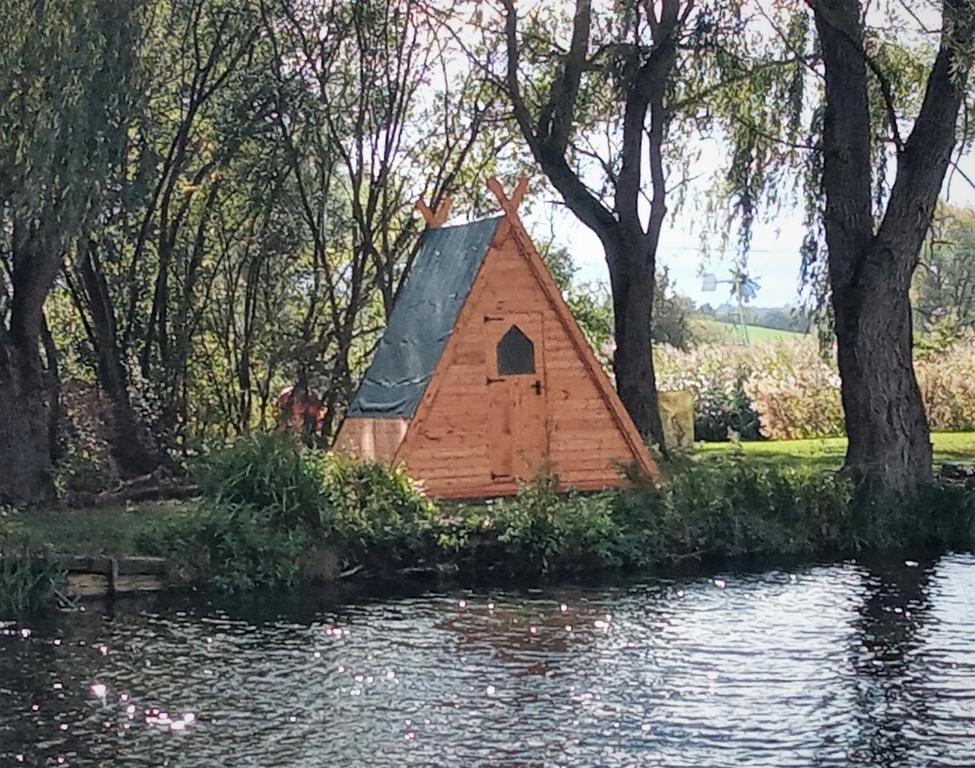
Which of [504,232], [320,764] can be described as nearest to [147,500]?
[504,232]

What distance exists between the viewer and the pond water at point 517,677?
8727mm

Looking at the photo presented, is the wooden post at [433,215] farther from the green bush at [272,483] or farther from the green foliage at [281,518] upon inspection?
the green bush at [272,483]

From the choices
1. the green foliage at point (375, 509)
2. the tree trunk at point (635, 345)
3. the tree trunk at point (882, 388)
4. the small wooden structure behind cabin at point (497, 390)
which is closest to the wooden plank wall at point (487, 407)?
the small wooden structure behind cabin at point (497, 390)

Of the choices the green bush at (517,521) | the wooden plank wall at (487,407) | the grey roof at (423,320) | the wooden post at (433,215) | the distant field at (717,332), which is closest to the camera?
the green bush at (517,521)

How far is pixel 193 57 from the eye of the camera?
2059cm

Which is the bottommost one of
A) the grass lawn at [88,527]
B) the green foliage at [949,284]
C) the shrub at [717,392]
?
the grass lawn at [88,527]

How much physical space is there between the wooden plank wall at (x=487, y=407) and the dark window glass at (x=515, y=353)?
18cm

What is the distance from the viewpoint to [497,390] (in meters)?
16.5

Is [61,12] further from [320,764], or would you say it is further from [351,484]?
[320,764]

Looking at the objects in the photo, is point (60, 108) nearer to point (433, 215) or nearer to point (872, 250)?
point (433, 215)

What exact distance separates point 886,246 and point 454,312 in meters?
4.39

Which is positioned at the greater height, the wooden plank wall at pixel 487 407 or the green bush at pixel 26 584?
the wooden plank wall at pixel 487 407

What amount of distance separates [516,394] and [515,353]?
A: 43 cm

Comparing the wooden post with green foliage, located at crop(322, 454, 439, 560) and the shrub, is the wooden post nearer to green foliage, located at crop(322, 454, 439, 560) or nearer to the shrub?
green foliage, located at crop(322, 454, 439, 560)
